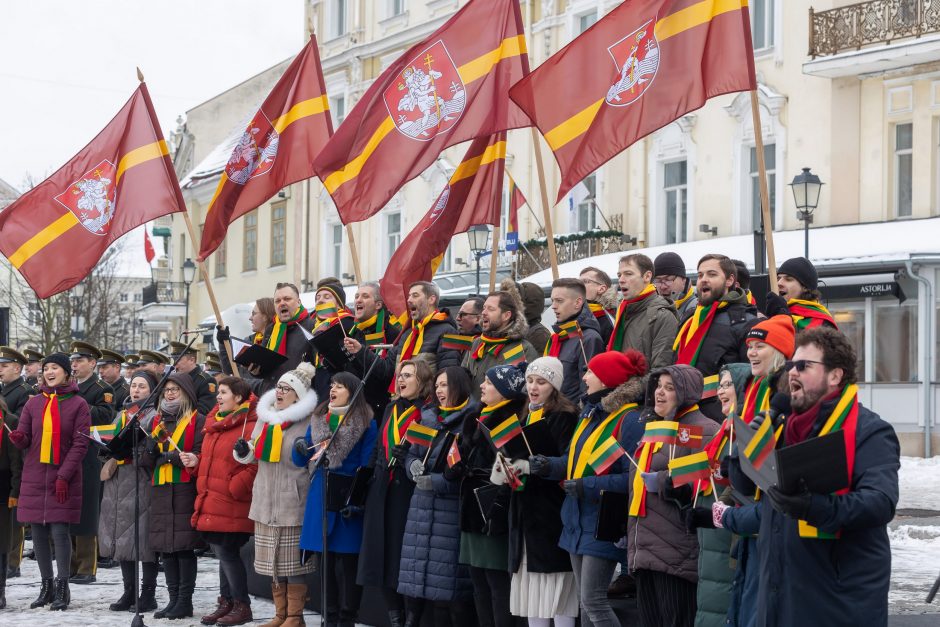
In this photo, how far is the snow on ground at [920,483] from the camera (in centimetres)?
1634

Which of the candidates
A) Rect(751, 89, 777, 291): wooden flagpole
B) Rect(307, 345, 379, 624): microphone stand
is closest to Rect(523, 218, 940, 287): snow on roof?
Rect(307, 345, 379, 624): microphone stand

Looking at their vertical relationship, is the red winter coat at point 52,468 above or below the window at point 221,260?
below

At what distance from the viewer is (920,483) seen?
18.4 m

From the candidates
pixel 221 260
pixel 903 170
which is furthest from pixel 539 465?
pixel 221 260

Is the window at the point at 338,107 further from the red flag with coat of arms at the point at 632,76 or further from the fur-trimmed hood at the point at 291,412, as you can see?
the red flag with coat of arms at the point at 632,76

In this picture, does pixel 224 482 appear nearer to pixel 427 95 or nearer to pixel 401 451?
pixel 401 451

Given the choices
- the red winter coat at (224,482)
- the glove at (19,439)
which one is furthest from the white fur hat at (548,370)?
the glove at (19,439)

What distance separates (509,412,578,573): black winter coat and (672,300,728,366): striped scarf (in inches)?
28.8

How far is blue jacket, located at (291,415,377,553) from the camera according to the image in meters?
9.16

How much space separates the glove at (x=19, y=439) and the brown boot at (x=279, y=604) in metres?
3.15

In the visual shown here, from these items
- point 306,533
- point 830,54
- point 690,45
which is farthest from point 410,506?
point 830,54

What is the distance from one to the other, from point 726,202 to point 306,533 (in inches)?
700

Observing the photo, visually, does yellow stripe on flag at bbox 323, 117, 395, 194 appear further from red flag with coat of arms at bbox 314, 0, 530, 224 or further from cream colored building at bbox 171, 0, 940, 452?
Result: cream colored building at bbox 171, 0, 940, 452

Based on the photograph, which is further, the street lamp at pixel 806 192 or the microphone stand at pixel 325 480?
the street lamp at pixel 806 192
